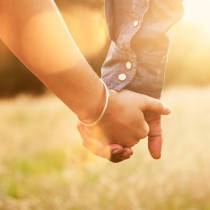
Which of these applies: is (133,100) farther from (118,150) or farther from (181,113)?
(181,113)

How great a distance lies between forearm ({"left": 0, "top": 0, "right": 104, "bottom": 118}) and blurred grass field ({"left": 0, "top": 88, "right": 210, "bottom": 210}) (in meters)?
1.59

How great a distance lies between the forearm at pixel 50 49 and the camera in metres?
1.46

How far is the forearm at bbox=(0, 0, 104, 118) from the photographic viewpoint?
1.46 metres

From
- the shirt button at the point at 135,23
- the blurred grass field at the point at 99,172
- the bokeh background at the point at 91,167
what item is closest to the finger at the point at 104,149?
the shirt button at the point at 135,23

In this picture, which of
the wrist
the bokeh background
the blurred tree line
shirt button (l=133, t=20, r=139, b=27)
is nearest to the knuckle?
the wrist

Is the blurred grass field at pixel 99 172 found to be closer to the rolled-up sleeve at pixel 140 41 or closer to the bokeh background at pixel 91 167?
the bokeh background at pixel 91 167

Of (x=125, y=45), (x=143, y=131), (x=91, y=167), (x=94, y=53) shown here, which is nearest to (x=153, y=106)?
(x=143, y=131)

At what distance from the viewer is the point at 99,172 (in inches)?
186

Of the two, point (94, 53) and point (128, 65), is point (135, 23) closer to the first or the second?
point (128, 65)

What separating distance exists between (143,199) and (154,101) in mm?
2399

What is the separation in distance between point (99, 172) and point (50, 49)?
3.26 metres

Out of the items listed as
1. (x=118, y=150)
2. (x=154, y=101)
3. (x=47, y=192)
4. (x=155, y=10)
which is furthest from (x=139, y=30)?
(x=47, y=192)

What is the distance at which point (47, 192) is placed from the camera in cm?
391

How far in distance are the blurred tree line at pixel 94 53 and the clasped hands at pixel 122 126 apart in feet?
22.7
